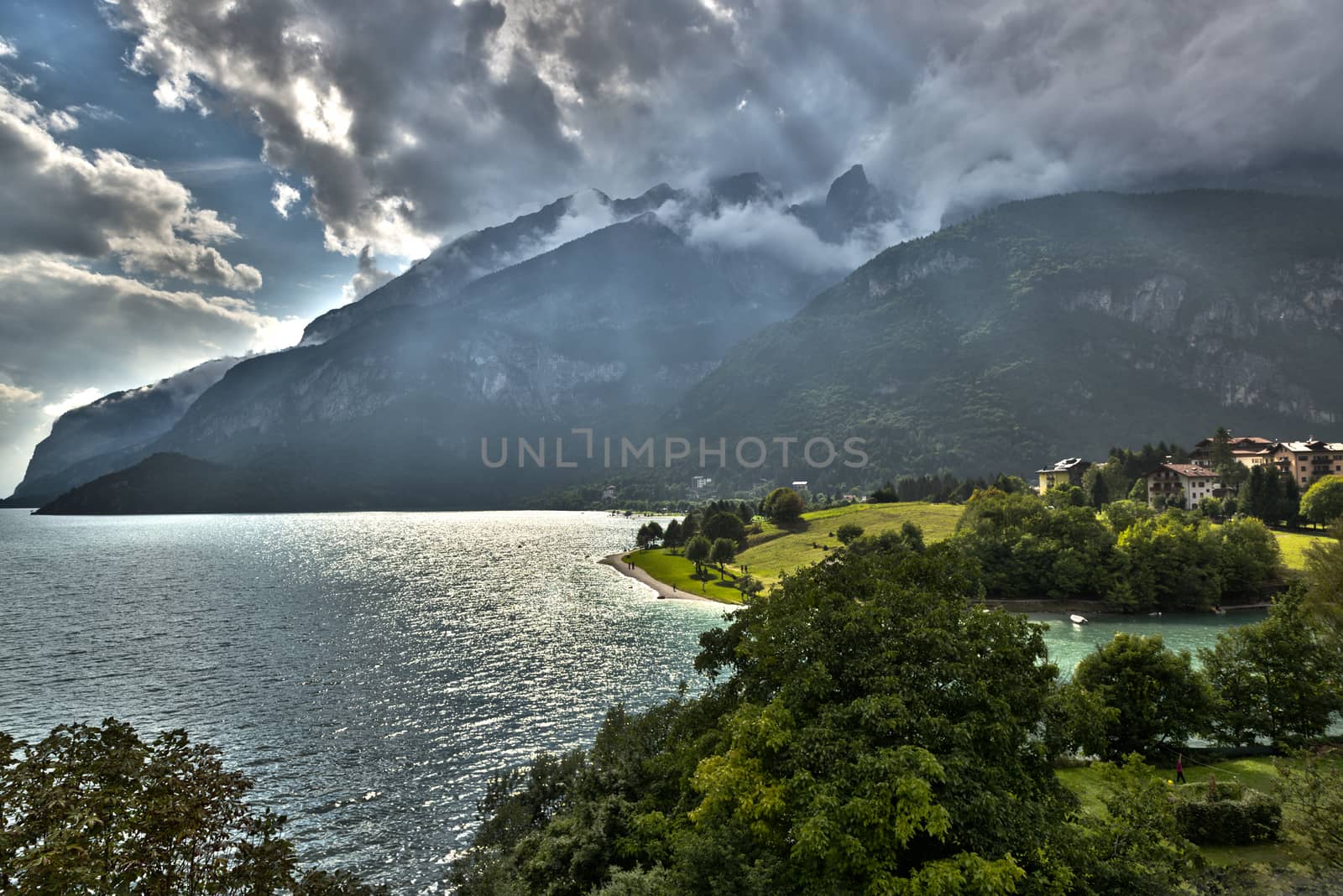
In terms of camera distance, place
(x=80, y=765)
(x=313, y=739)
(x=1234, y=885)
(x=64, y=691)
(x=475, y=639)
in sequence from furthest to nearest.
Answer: (x=475, y=639) < (x=64, y=691) < (x=313, y=739) < (x=1234, y=885) < (x=80, y=765)

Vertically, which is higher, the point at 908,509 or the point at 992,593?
the point at 908,509

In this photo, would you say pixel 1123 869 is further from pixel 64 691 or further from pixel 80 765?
Answer: pixel 64 691

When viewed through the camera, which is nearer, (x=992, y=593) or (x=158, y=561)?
(x=992, y=593)

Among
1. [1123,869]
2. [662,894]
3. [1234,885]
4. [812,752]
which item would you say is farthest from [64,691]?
[1234,885]

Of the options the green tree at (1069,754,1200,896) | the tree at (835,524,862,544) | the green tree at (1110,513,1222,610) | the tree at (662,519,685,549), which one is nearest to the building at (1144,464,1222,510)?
the green tree at (1110,513,1222,610)

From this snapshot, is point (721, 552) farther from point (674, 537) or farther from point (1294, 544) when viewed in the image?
point (1294, 544)

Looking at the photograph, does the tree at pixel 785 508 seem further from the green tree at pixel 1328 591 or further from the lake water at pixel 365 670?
the green tree at pixel 1328 591

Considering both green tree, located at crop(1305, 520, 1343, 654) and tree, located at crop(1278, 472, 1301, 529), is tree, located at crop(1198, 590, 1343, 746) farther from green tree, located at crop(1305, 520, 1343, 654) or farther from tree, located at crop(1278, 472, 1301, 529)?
tree, located at crop(1278, 472, 1301, 529)
